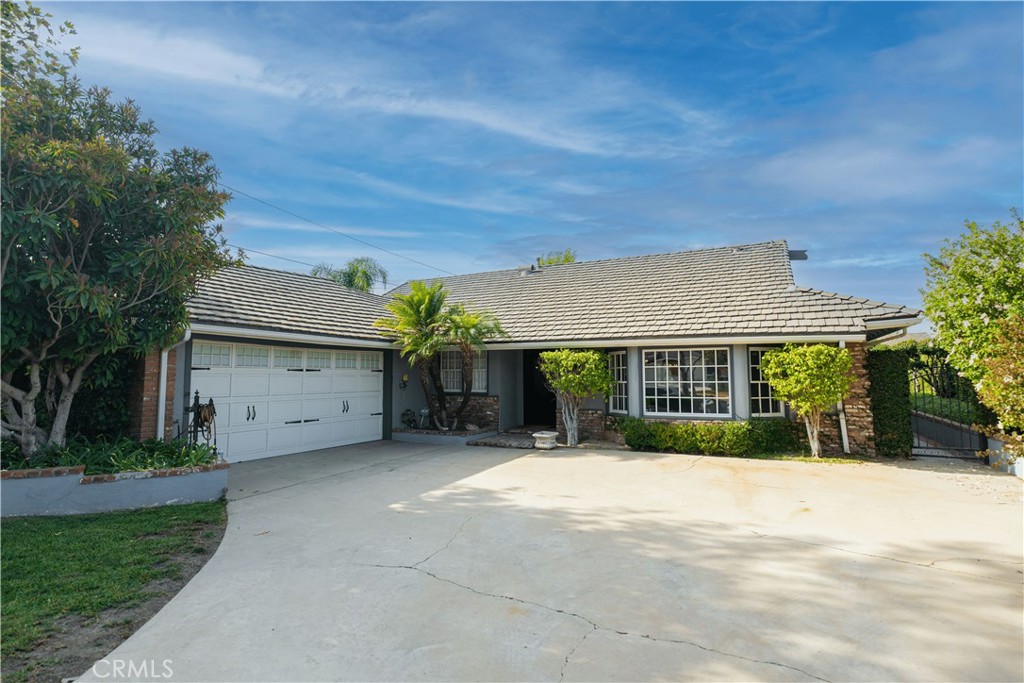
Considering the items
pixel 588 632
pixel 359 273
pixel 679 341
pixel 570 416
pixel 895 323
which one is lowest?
pixel 588 632

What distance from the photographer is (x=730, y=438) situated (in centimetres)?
1059

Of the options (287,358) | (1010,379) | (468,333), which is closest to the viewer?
(1010,379)

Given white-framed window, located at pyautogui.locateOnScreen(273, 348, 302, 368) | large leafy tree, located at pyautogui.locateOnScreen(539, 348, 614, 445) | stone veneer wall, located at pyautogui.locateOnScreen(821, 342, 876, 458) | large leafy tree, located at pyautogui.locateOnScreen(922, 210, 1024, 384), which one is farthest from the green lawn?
large leafy tree, located at pyautogui.locateOnScreen(922, 210, 1024, 384)

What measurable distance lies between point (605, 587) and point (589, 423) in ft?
29.4

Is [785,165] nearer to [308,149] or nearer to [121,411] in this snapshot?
[308,149]

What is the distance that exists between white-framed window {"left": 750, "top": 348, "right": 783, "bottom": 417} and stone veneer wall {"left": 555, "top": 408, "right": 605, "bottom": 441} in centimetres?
361

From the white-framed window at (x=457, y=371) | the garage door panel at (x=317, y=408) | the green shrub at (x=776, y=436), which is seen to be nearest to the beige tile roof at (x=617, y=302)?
the white-framed window at (x=457, y=371)

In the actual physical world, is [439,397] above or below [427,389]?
below

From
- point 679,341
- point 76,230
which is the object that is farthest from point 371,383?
point 679,341

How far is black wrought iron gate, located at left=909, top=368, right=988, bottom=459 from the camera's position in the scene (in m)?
10.2

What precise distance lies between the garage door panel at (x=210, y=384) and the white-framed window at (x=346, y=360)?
282cm

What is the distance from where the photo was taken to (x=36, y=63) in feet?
21.5

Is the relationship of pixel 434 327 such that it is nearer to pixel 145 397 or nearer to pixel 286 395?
pixel 286 395

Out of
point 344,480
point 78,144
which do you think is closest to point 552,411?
point 344,480
